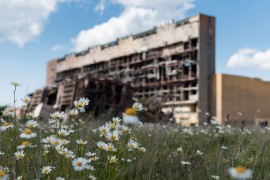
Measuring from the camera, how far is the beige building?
27.8 m

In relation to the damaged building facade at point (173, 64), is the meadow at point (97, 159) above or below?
below

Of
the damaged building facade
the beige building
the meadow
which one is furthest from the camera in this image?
the beige building

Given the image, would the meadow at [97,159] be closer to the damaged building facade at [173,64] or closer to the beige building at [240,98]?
the damaged building facade at [173,64]

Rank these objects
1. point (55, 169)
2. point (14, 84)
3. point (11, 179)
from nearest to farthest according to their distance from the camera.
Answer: point (11, 179) < point (55, 169) < point (14, 84)

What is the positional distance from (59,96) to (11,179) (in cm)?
1666

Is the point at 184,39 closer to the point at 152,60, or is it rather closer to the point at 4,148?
the point at 152,60

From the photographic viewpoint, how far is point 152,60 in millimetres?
32188

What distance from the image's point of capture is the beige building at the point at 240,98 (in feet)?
91.1

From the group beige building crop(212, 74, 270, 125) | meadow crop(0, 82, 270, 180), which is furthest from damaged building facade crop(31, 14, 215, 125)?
meadow crop(0, 82, 270, 180)

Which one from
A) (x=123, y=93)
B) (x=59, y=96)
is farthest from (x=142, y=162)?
(x=59, y=96)

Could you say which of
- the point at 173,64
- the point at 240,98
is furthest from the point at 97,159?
the point at 240,98

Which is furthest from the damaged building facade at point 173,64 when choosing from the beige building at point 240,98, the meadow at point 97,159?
the meadow at point 97,159

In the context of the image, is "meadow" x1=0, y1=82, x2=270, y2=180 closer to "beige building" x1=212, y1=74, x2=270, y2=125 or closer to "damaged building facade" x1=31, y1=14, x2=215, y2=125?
"damaged building facade" x1=31, y1=14, x2=215, y2=125

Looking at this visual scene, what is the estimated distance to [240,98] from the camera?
1142 inches
